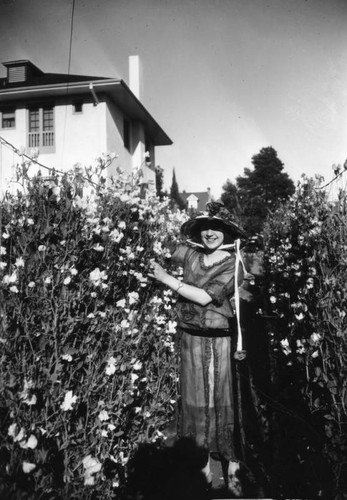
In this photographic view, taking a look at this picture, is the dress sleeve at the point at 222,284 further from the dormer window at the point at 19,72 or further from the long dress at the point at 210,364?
the dormer window at the point at 19,72

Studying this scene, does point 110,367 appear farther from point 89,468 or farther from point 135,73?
point 135,73

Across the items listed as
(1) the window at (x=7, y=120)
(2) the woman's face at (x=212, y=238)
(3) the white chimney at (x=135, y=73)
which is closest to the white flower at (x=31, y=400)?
(2) the woman's face at (x=212, y=238)

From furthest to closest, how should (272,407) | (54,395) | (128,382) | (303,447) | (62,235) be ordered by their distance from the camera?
(272,407) → (303,447) → (128,382) → (62,235) → (54,395)

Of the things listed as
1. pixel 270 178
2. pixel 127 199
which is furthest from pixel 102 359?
pixel 270 178

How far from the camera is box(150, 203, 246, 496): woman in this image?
120 inches

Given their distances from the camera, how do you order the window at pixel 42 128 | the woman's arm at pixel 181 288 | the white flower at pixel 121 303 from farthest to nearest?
the window at pixel 42 128, the woman's arm at pixel 181 288, the white flower at pixel 121 303

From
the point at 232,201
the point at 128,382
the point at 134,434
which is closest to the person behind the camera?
the point at 128,382

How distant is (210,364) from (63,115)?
624 inches

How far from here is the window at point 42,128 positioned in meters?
16.8

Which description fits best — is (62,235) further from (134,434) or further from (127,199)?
(134,434)

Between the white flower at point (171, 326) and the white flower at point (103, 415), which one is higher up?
the white flower at point (171, 326)

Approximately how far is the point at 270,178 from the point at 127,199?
48609mm

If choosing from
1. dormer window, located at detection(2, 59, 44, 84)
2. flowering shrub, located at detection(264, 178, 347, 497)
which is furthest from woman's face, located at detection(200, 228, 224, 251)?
dormer window, located at detection(2, 59, 44, 84)

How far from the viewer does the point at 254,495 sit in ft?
10.5
